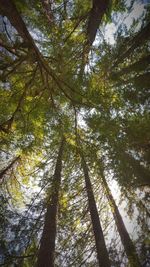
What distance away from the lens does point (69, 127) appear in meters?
6.66

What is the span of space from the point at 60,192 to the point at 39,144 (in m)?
2.05

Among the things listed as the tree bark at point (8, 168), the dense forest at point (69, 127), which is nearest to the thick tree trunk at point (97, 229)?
the dense forest at point (69, 127)

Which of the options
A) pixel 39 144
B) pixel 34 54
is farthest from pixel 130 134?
pixel 34 54

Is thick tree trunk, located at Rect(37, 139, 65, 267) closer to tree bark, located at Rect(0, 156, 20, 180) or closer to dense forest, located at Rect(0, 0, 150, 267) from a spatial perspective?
dense forest, located at Rect(0, 0, 150, 267)

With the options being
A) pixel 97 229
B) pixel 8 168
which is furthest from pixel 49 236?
pixel 8 168

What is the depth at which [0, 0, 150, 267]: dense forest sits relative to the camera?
5.65 meters

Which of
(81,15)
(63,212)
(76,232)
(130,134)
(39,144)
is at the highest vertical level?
(81,15)

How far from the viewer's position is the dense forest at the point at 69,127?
5.65m

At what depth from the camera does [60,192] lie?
28.2 feet

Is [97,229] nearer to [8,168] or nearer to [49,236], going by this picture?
[49,236]

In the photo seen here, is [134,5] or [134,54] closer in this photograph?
[134,5]

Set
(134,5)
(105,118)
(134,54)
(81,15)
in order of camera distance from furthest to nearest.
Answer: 1. (134,54)
2. (134,5)
3. (81,15)
4. (105,118)

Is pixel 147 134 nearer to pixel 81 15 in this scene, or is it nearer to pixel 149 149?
pixel 149 149

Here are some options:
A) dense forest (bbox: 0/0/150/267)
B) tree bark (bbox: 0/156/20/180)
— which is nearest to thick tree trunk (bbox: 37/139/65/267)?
dense forest (bbox: 0/0/150/267)
